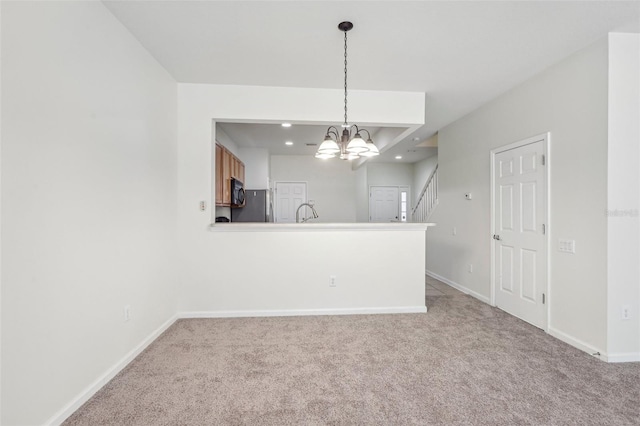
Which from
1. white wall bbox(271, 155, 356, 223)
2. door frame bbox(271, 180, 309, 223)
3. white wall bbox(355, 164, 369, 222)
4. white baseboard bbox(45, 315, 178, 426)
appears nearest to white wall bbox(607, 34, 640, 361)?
white baseboard bbox(45, 315, 178, 426)

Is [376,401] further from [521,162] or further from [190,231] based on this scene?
[521,162]

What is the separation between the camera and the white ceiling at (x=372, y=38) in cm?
206

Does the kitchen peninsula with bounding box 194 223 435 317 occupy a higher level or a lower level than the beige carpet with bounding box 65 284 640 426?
higher

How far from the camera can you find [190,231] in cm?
329

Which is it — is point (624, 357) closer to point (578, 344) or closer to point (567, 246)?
point (578, 344)

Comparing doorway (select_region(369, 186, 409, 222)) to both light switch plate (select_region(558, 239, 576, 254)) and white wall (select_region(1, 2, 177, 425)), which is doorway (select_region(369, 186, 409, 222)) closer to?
light switch plate (select_region(558, 239, 576, 254))

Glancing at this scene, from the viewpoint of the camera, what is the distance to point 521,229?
3.25 metres

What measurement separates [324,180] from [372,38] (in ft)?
16.5

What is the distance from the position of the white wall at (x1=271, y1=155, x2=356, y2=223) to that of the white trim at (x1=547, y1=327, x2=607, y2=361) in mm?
4922

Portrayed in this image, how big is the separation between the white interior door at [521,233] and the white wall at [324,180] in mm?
4064

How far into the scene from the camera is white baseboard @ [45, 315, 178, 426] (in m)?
1.66

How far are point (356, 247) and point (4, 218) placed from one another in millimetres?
2900

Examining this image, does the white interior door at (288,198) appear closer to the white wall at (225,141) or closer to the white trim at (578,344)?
the white wall at (225,141)

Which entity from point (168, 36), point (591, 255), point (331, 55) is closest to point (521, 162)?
point (591, 255)
